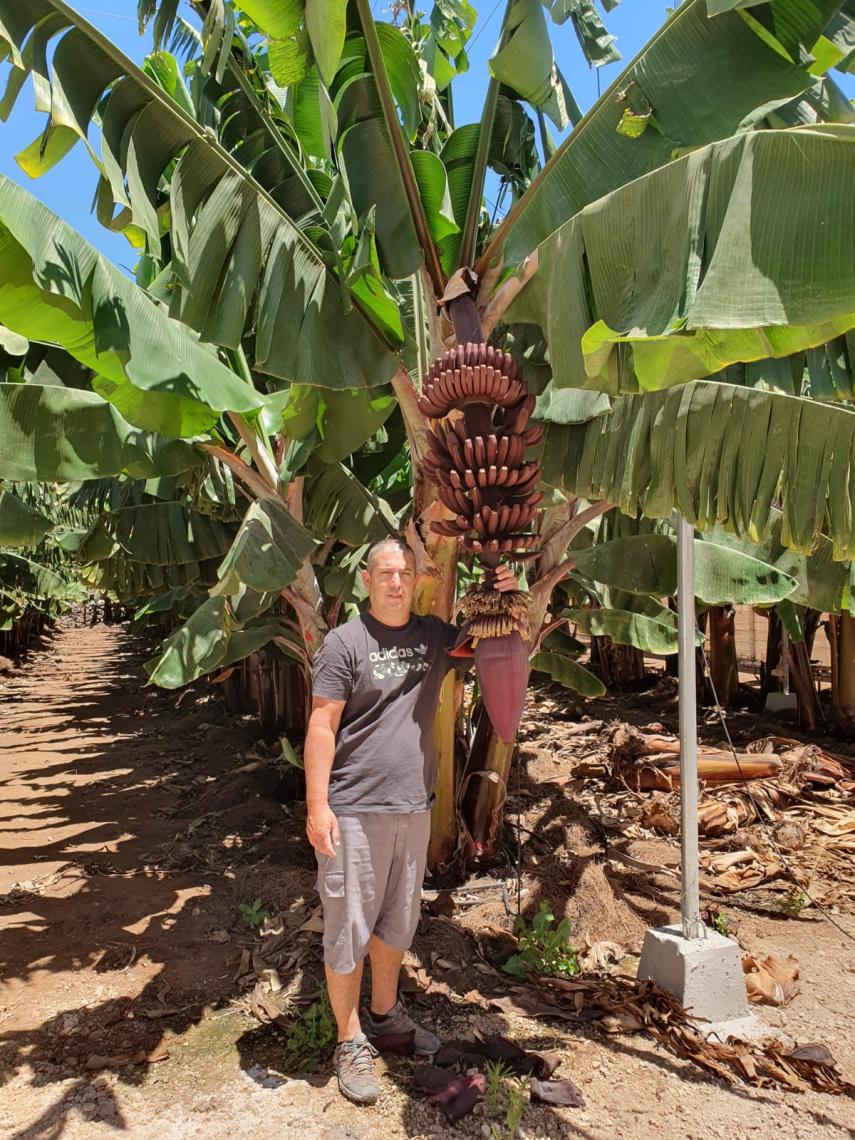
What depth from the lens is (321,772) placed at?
2809 millimetres

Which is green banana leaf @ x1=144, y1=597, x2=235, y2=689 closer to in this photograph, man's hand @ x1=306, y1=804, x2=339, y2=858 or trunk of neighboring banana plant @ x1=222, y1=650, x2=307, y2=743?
man's hand @ x1=306, y1=804, x2=339, y2=858

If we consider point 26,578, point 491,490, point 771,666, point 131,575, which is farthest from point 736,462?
point 26,578

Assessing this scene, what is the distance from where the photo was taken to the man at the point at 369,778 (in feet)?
9.44

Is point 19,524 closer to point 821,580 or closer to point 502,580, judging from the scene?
point 502,580

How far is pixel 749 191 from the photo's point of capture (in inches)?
84.6

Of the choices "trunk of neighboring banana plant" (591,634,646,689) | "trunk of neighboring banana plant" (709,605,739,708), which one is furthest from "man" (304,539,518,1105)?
"trunk of neighboring banana plant" (591,634,646,689)

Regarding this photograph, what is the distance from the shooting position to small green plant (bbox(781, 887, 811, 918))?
4.98m

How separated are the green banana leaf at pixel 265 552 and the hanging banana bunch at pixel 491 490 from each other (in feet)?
5.68

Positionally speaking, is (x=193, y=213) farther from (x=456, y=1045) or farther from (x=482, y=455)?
(x=456, y=1045)

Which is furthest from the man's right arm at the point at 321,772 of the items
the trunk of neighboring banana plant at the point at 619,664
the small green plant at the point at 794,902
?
the trunk of neighboring banana plant at the point at 619,664

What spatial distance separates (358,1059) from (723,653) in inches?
367

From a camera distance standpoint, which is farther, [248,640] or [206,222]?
[248,640]

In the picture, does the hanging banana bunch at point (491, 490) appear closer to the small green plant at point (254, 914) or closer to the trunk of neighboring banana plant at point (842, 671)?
the small green plant at point (254, 914)

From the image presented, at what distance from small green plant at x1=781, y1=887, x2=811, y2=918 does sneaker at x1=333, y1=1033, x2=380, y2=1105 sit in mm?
3218
